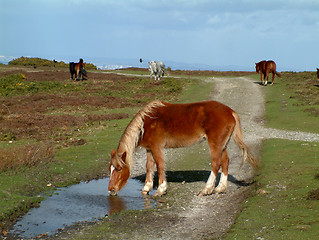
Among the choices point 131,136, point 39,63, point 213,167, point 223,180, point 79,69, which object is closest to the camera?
point 131,136

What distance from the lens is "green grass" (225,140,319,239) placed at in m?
8.20

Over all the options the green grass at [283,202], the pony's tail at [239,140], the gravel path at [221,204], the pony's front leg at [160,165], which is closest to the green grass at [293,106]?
the gravel path at [221,204]

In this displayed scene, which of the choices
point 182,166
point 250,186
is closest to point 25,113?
point 182,166

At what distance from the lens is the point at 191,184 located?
43.1 ft

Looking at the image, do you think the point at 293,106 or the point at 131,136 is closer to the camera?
the point at 131,136

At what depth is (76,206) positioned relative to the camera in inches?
430

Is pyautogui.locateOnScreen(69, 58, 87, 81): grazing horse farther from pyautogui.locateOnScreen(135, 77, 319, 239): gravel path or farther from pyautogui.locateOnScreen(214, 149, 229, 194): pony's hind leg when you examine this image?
pyautogui.locateOnScreen(214, 149, 229, 194): pony's hind leg

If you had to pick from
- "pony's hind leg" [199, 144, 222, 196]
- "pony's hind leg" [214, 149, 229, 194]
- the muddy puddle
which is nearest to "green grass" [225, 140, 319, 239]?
"pony's hind leg" [214, 149, 229, 194]

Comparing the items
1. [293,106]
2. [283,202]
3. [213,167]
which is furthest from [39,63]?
[283,202]

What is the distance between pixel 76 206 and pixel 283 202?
599cm

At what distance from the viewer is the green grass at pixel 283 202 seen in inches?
323

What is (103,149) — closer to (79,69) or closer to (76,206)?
(76,206)

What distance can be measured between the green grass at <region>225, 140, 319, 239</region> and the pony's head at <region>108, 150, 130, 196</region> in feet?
11.7

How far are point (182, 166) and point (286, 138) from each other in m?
7.85
